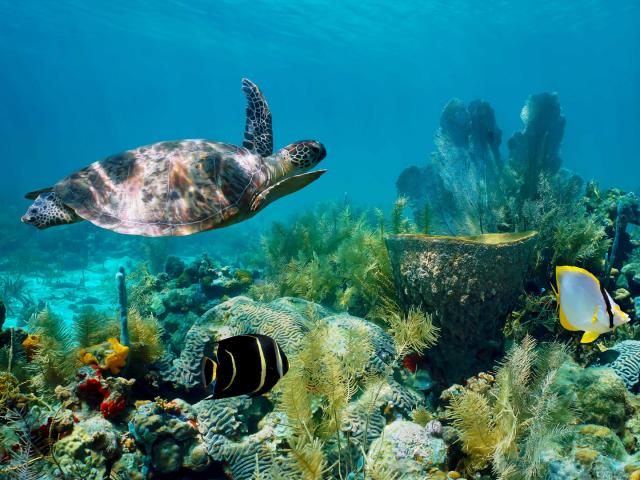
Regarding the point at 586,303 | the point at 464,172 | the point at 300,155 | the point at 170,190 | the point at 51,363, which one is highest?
the point at 464,172

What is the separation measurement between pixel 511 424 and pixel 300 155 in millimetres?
3093

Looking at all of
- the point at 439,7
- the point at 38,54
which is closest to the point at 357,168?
the point at 439,7

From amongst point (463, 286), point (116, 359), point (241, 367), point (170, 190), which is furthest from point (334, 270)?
point (241, 367)

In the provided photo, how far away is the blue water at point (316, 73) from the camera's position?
122 feet

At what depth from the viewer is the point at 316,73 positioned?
6788cm

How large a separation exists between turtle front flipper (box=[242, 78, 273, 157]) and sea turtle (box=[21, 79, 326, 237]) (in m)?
0.56

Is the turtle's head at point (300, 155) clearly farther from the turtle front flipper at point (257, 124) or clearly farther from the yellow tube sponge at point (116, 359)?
the yellow tube sponge at point (116, 359)

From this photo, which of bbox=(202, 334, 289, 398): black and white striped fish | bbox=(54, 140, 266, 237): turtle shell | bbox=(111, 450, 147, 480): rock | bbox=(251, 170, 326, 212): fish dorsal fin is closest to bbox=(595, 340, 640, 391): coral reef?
bbox=(251, 170, 326, 212): fish dorsal fin

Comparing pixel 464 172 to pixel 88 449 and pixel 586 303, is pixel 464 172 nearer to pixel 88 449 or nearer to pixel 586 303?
pixel 586 303

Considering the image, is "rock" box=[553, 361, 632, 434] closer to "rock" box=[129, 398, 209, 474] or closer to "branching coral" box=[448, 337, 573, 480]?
"branching coral" box=[448, 337, 573, 480]

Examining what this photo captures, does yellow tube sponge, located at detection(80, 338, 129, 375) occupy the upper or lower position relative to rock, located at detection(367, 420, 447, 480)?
upper

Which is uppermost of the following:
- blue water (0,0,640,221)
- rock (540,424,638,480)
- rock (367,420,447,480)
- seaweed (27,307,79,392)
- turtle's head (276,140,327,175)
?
blue water (0,0,640,221)

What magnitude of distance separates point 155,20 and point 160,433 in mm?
43112

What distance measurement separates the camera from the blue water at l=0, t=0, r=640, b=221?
37219 mm
